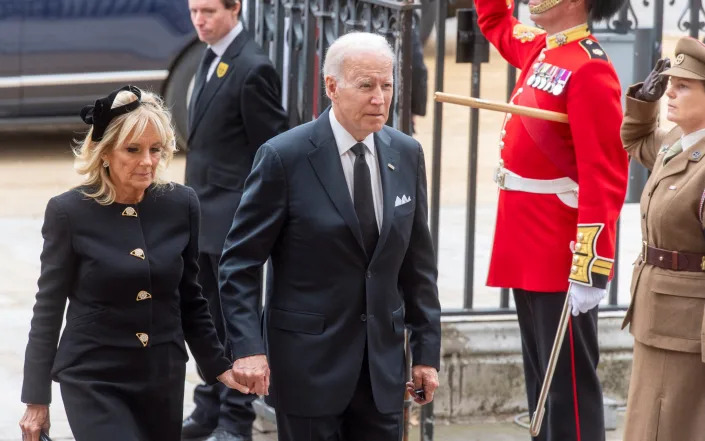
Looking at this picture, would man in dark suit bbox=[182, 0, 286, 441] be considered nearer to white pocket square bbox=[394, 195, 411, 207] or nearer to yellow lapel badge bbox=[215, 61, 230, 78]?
yellow lapel badge bbox=[215, 61, 230, 78]

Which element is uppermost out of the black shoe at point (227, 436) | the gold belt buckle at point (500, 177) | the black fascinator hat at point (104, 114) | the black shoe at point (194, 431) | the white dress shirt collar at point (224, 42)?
the white dress shirt collar at point (224, 42)

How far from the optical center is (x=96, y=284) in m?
4.30

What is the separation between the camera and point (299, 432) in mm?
4316

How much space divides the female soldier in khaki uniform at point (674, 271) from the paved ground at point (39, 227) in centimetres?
146

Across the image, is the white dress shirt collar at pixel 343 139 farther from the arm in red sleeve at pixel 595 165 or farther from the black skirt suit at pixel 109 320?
the arm in red sleeve at pixel 595 165

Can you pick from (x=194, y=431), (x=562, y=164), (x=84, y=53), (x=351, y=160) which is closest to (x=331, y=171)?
(x=351, y=160)

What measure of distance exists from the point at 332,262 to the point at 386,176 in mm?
305

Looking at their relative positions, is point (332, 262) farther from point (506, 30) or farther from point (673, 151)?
point (506, 30)

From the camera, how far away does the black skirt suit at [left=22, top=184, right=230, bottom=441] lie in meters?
4.28

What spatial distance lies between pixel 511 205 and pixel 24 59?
6.61 meters

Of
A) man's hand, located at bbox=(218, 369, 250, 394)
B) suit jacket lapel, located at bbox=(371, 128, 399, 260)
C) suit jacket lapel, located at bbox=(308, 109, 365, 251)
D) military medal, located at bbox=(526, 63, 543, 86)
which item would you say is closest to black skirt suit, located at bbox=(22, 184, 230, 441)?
man's hand, located at bbox=(218, 369, 250, 394)

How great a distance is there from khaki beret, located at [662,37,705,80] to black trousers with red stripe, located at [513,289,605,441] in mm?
962

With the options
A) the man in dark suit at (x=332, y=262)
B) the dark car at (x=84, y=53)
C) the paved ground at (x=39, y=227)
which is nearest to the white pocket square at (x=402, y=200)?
the man in dark suit at (x=332, y=262)

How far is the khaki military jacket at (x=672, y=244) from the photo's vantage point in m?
4.71
